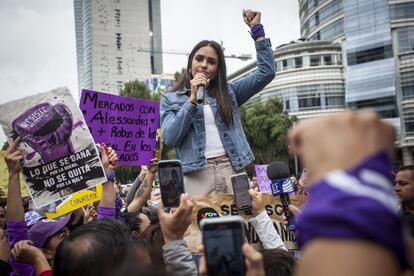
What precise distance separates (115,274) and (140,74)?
93066 mm

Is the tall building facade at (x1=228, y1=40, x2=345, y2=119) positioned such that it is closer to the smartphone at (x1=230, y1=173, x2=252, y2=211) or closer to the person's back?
the smartphone at (x1=230, y1=173, x2=252, y2=211)

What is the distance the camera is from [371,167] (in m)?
0.65

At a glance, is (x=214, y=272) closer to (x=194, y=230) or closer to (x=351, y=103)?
(x=194, y=230)

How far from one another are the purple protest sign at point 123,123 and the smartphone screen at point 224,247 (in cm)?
283

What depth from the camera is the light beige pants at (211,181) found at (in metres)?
2.91

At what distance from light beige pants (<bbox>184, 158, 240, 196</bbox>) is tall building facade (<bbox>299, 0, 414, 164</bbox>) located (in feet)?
131

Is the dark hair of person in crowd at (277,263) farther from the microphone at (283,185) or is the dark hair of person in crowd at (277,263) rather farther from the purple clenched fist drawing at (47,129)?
the purple clenched fist drawing at (47,129)

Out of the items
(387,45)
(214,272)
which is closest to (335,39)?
(387,45)

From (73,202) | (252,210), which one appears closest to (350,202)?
(252,210)

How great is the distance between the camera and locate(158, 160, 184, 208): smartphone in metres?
1.89

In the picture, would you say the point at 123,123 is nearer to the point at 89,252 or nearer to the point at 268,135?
the point at 89,252

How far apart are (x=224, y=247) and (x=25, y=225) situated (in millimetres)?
1789

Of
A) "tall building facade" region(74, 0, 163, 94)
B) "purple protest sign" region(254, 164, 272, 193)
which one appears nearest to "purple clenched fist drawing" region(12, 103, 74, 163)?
"purple protest sign" region(254, 164, 272, 193)

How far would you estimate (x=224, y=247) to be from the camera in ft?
4.08
